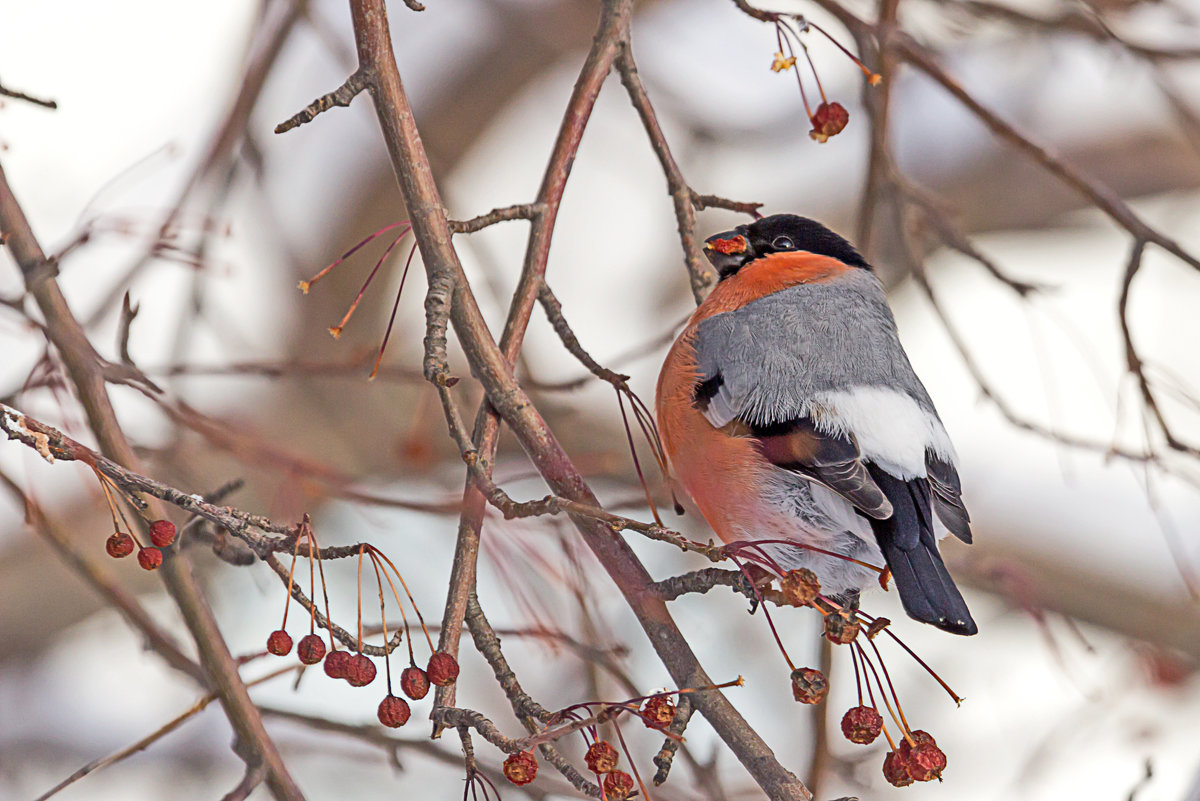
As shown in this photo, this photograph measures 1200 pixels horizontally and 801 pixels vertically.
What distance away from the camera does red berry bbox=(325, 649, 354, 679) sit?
1359mm

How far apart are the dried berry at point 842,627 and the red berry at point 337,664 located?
592 millimetres

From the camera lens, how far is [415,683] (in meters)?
1.33

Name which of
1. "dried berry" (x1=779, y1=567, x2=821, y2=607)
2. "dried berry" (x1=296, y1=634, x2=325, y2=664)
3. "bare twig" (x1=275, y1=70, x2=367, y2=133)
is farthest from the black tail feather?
"bare twig" (x1=275, y1=70, x2=367, y2=133)

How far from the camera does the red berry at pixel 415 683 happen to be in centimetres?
133

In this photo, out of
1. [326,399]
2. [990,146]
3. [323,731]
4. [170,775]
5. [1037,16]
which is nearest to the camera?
[323,731]

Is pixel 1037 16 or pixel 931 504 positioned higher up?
pixel 1037 16

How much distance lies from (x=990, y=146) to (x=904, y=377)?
3.40 meters

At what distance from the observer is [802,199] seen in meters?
5.05

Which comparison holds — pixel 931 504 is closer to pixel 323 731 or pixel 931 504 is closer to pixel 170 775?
pixel 323 731

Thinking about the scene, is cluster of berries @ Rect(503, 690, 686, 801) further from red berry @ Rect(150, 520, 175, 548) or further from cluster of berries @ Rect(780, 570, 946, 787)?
red berry @ Rect(150, 520, 175, 548)

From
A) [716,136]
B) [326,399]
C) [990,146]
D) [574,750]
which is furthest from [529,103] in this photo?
[574,750]

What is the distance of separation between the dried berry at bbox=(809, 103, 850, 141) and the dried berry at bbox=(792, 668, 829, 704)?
101 centimetres

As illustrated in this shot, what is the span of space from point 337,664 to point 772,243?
4.84 ft

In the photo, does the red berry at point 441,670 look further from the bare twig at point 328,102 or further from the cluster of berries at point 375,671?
the bare twig at point 328,102
